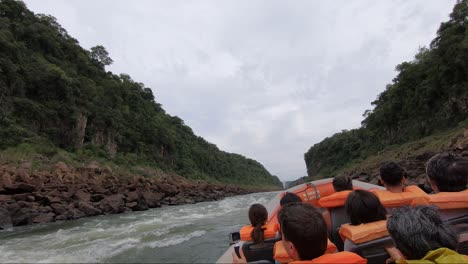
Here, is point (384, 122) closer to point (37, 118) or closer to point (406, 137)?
point (406, 137)

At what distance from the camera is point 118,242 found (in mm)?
8242

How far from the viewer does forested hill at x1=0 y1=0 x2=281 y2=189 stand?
2250 cm

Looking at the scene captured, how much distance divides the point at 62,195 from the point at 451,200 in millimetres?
14757

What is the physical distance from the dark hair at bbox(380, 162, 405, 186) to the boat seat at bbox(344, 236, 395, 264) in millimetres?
846

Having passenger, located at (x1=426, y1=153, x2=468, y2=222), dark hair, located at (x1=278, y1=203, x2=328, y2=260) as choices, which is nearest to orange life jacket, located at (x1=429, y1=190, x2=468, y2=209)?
passenger, located at (x1=426, y1=153, x2=468, y2=222)

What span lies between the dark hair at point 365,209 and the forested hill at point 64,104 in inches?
744

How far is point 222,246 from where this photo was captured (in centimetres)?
753

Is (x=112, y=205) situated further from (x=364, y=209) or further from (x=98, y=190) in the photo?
(x=364, y=209)

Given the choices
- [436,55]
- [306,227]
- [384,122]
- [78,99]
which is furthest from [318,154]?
[306,227]

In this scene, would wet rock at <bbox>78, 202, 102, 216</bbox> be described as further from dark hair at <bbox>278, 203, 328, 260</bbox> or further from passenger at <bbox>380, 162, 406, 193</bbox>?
dark hair at <bbox>278, 203, 328, 260</bbox>

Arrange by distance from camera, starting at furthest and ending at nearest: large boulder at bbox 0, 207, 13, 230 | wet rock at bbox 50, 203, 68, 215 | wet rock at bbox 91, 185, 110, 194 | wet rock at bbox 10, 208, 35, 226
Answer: wet rock at bbox 91, 185, 110, 194 → wet rock at bbox 50, 203, 68, 215 → wet rock at bbox 10, 208, 35, 226 → large boulder at bbox 0, 207, 13, 230

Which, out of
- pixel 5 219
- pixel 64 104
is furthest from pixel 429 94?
pixel 5 219

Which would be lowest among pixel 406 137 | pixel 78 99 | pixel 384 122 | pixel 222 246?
pixel 222 246

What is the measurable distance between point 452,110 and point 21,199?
1125 inches
